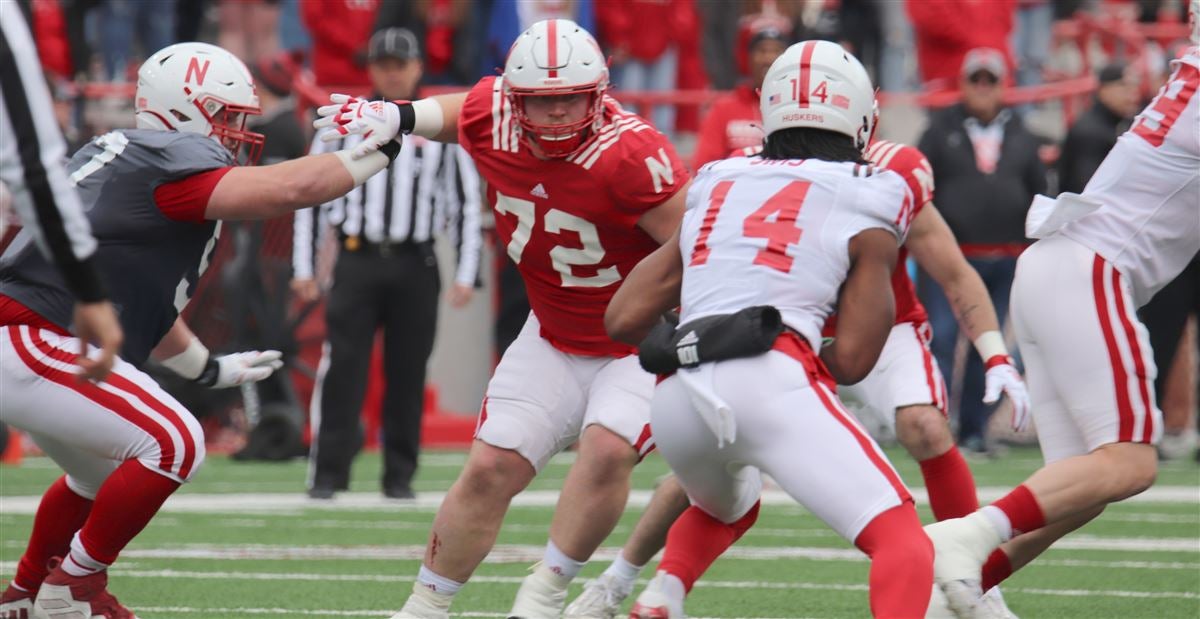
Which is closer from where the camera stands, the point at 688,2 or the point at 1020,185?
the point at 1020,185

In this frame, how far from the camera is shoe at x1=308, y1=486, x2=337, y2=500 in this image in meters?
9.50

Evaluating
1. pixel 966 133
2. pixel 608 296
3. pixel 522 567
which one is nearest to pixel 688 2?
pixel 966 133

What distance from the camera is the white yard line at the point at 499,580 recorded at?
6.31 meters

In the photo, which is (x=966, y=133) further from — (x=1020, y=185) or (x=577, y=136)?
(x=577, y=136)

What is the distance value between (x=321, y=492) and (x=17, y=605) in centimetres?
392

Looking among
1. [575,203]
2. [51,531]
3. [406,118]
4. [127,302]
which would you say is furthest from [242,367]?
[575,203]

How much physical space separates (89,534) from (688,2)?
900cm

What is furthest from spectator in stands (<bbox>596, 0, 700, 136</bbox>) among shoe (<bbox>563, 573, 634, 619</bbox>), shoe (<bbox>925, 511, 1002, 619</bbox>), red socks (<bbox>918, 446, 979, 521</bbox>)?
shoe (<bbox>925, 511, 1002, 619</bbox>)

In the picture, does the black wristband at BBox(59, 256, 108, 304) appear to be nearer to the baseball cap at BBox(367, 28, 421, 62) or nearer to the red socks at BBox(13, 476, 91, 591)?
the red socks at BBox(13, 476, 91, 591)

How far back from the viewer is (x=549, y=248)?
5.52 metres

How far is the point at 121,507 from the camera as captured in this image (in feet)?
17.5

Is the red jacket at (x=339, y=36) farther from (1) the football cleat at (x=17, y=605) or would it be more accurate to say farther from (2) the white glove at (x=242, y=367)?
(1) the football cleat at (x=17, y=605)

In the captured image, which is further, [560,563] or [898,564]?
[560,563]

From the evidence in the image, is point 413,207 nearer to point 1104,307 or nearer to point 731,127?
point 731,127
